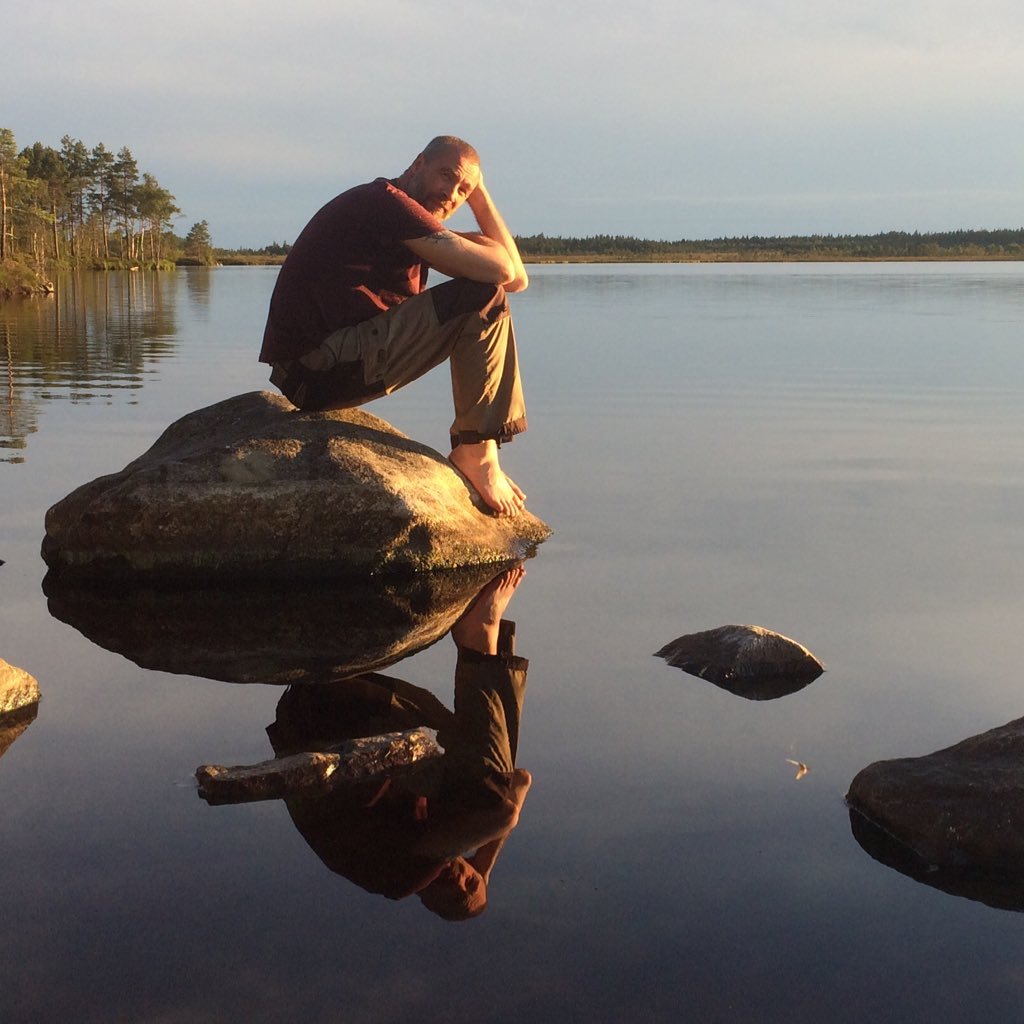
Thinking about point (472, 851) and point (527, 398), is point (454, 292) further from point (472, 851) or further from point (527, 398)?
point (527, 398)

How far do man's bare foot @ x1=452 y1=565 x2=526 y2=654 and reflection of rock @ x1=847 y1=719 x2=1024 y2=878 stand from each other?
6.10 feet

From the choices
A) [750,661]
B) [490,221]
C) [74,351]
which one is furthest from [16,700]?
[74,351]

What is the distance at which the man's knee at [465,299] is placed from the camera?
21.6ft

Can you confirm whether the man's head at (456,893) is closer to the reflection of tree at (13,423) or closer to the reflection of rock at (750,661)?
the reflection of rock at (750,661)

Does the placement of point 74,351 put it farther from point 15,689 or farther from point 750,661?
point 750,661

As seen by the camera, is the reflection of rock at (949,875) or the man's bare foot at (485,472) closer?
the reflection of rock at (949,875)

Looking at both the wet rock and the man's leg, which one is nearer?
the wet rock

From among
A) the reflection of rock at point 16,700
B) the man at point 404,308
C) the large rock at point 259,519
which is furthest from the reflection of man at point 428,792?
the man at point 404,308

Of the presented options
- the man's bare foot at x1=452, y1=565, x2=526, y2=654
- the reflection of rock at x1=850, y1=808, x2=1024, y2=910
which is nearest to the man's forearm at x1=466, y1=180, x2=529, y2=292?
the man's bare foot at x1=452, y1=565, x2=526, y2=654

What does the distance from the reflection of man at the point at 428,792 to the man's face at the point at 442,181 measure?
2608 mm

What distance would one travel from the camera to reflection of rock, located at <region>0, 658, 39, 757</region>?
4227mm

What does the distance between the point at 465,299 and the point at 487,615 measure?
70.1 inches

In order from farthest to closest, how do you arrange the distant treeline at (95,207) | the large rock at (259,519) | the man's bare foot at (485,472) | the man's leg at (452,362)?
the distant treeline at (95,207) → the man's bare foot at (485,472) → the man's leg at (452,362) → the large rock at (259,519)

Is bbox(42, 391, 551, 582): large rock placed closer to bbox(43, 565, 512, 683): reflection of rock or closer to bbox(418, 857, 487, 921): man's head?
bbox(43, 565, 512, 683): reflection of rock
